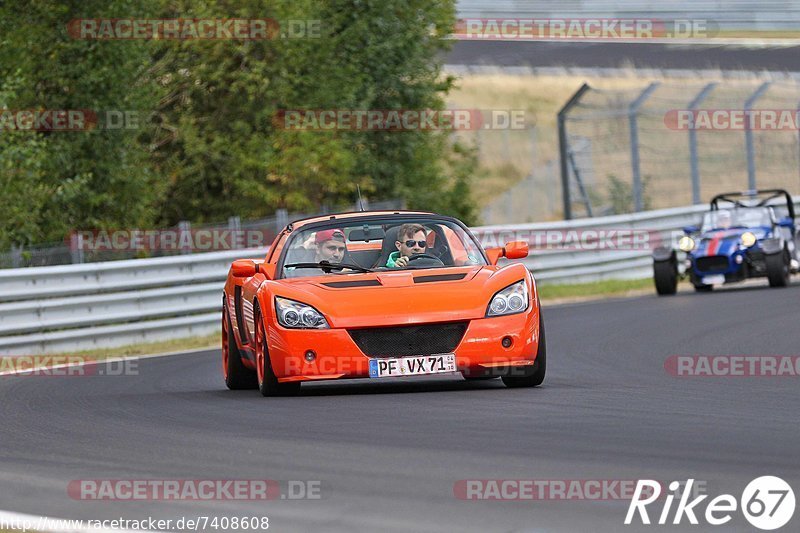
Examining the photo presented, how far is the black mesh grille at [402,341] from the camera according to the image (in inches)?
395

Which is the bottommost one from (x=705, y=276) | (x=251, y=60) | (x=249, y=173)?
(x=705, y=276)

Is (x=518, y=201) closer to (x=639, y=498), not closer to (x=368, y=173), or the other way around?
(x=368, y=173)

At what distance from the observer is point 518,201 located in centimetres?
4488

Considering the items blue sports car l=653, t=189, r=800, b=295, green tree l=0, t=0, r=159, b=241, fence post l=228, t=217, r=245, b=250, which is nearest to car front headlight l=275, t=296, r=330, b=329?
fence post l=228, t=217, r=245, b=250

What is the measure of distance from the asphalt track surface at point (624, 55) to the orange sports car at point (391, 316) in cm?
2718

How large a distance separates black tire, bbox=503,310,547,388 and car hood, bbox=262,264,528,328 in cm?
41

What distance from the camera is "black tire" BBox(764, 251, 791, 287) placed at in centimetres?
2202

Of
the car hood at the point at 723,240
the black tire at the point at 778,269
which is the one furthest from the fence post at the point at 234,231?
the black tire at the point at 778,269

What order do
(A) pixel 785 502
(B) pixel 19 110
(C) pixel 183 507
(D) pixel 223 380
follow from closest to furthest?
(A) pixel 785 502
(C) pixel 183 507
(D) pixel 223 380
(B) pixel 19 110

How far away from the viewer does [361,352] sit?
10.0m

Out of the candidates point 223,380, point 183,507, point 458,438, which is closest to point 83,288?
point 223,380

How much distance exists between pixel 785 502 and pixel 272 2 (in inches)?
950

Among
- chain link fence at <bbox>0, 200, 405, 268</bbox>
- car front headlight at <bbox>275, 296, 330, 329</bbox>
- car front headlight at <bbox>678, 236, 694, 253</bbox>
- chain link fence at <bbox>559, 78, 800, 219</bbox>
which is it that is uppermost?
chain link fence at <bbox>559, 78, 800, 219</bbox>

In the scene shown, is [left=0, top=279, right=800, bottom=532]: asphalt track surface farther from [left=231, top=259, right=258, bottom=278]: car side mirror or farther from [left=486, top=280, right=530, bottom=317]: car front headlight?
[left=231, top=259, right=258, bottom=278]: car side mirror
